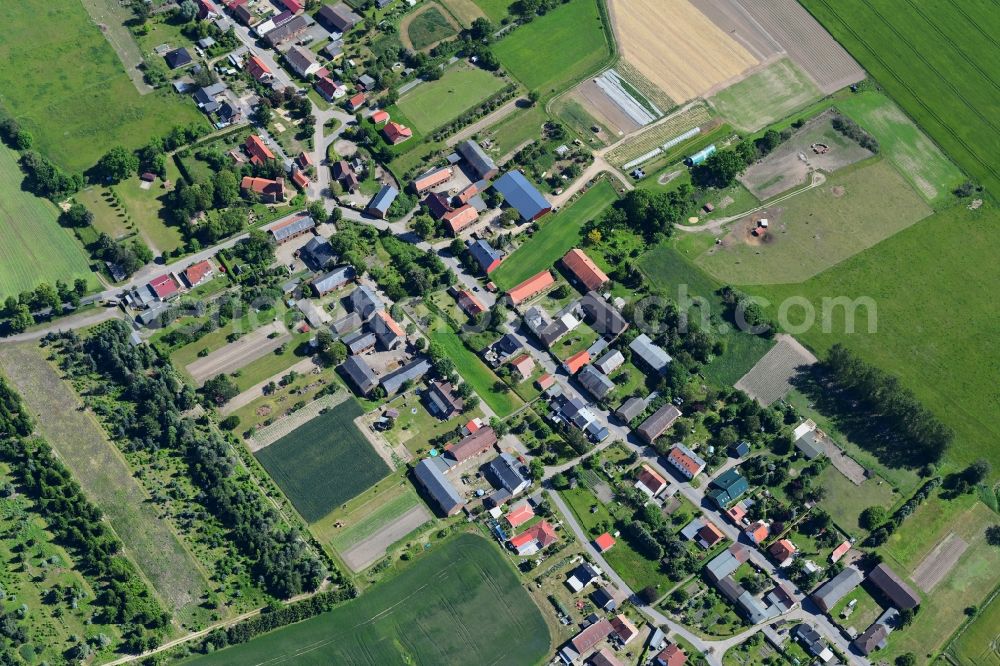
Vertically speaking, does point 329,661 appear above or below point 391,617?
below

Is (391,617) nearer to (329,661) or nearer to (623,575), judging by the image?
(329,661)

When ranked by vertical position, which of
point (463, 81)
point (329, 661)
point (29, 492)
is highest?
point (463, 81)

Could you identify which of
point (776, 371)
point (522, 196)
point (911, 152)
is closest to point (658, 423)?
point (776, 371)

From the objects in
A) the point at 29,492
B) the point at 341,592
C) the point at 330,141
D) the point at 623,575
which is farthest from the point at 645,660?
the point at 330,141

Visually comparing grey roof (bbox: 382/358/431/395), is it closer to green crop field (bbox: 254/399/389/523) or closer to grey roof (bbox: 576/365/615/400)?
green crop field (bbox: 254/399/389/523)

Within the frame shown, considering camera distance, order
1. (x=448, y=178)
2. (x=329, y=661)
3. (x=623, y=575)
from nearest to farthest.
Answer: (x=329, y=661), (x=623, y=575), (x=448, y=178)

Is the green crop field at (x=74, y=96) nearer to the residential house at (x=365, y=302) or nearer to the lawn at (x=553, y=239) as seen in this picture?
the residential house at (x=365, y=302)

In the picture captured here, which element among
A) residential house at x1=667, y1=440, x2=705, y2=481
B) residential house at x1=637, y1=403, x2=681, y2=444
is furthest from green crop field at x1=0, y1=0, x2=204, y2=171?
residential house at x1=667, y1=440, x2=705, y2=481
